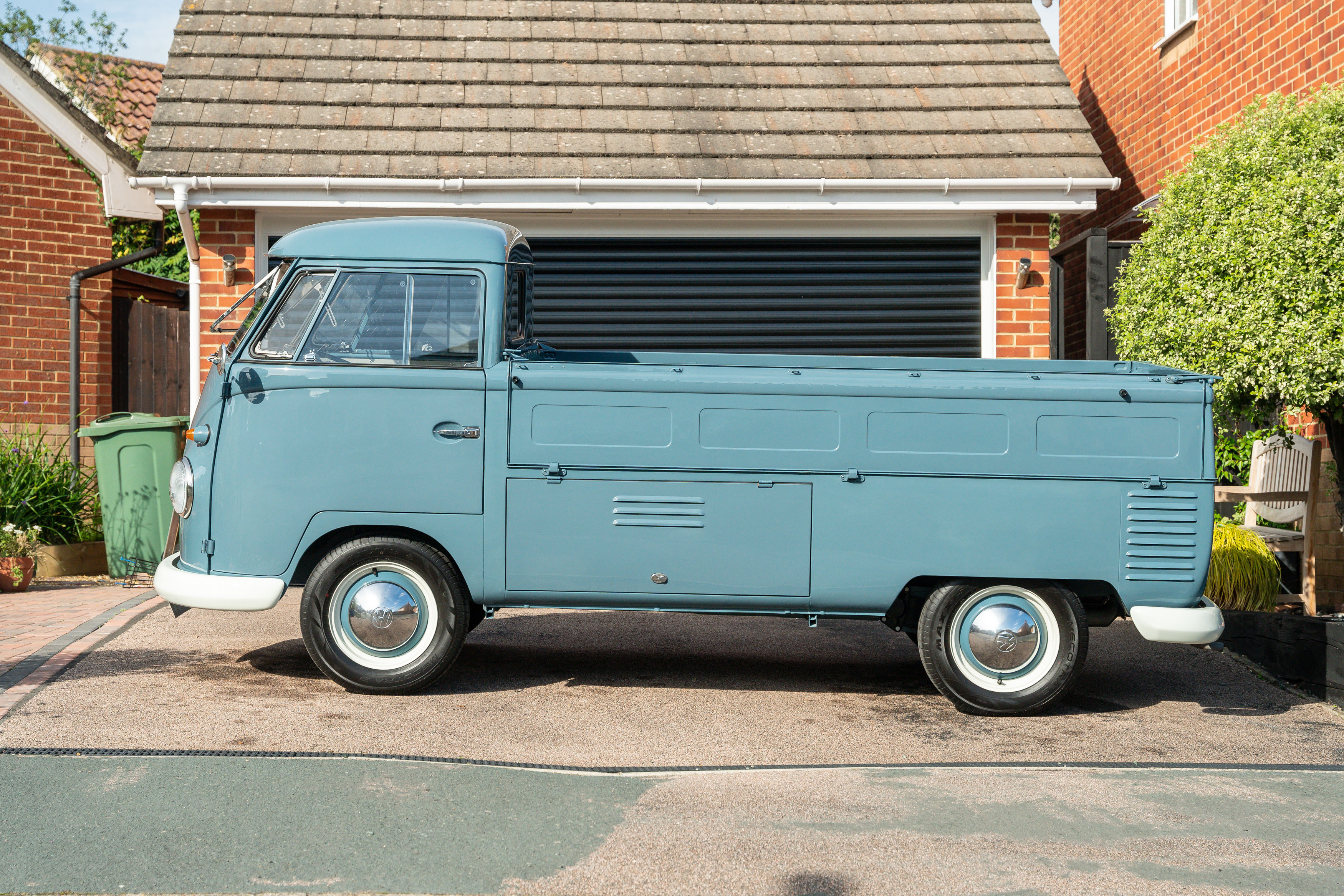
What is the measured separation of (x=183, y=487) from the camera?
558cm

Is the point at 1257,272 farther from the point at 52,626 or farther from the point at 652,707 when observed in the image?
the point at 52,626

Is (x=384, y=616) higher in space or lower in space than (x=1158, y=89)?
lower

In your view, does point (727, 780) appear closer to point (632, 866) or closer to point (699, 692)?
point (632, 866)

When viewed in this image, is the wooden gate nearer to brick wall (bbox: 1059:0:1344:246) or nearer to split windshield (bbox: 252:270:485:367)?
split windshield (bbox: 252:270:485:367)

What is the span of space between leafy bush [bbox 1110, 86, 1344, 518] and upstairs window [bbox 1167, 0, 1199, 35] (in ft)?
12.7

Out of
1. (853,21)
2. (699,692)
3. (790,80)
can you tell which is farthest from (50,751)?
(853,21)

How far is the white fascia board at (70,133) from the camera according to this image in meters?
10.4

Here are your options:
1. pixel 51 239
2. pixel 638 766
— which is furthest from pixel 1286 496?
pixel 51 239

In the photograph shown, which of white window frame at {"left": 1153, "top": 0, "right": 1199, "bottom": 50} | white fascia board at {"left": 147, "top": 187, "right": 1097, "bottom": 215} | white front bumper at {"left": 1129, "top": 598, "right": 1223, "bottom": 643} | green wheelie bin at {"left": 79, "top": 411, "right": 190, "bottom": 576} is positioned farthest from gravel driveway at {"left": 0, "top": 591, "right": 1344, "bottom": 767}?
white window frame at {"left": 1153, "top": 0, "right": 1199, "bottom": 50}

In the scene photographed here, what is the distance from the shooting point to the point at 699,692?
5.85 meters

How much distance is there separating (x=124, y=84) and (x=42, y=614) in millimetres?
12821

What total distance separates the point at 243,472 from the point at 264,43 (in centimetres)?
536

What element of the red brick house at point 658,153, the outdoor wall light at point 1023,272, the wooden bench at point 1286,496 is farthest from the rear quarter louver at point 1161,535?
the outdoor wall light at point 1023,272

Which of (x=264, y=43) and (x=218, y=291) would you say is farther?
(x=264, y=43)
